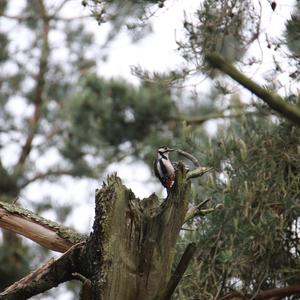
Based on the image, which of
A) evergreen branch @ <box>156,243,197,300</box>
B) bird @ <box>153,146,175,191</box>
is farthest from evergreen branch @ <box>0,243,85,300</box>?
bird @ <box>153,146,175,191</box>

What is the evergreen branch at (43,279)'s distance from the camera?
11.2 ft

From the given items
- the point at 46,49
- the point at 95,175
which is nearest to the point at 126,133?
the point at 95,175

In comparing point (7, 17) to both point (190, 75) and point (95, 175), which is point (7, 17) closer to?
point (95, 175)

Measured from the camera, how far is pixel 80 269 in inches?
132

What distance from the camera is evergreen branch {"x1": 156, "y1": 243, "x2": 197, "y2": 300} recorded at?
2959mm

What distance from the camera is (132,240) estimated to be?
3281mm

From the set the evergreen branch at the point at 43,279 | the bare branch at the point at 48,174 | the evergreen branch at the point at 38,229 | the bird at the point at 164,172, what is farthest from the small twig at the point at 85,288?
the bare branch at the point at 48,174

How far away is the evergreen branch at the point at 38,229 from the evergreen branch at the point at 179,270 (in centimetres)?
63

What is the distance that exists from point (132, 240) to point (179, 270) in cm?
34

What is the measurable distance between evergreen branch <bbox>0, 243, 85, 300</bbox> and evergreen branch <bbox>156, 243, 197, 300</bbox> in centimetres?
50

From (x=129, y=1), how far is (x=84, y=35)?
7.66m

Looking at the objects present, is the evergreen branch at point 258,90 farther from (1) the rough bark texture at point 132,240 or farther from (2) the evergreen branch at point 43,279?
(2) the evergreen branch at point 43,279

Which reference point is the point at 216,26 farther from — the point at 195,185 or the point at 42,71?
the point at 42,71

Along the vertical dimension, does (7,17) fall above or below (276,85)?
above
